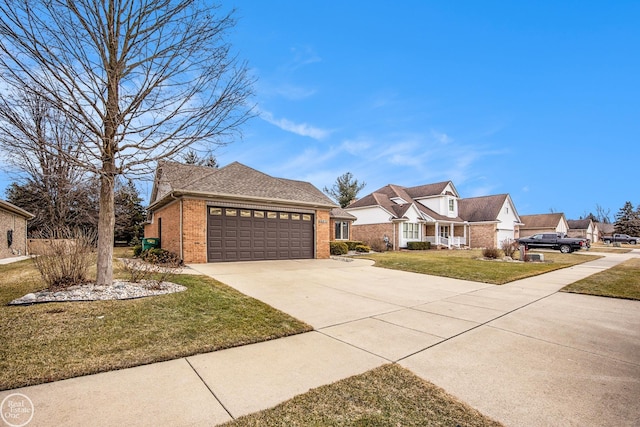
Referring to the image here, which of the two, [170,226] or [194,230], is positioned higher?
[170,226]

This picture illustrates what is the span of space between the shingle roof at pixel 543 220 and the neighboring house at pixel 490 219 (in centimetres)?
1281

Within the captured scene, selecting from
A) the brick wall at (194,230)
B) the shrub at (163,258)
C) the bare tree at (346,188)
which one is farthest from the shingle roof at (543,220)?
the shrub at (163,258)

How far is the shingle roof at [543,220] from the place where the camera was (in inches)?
1731

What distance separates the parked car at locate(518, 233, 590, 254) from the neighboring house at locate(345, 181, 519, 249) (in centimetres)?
568

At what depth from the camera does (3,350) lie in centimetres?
353

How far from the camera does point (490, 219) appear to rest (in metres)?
31.9

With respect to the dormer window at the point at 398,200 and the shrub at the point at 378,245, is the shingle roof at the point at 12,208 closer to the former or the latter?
the shrub at the point at 378,245

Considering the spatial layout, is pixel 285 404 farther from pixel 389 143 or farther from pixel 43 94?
pixel 389 143

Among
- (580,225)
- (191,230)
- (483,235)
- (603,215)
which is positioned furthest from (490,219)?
(603,215)

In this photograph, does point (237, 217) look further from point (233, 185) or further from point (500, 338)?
point (500, 338)

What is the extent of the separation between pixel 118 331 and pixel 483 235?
34912 mm

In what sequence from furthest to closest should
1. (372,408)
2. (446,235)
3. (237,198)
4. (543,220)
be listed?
(543,220) → (446,235) → (237,198) → (372,408)

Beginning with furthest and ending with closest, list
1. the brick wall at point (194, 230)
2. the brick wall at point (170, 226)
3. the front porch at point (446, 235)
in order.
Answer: the front porch at point (446, 235)
the brick wall at point (170, 226)
the brick wall at point (194, 230)

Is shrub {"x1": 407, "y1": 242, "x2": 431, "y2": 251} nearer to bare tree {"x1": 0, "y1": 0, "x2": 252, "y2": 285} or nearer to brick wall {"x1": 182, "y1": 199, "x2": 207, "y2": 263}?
brick wall {"x1": 182, "y1": 199, "x2": 207, "y2": 263}
